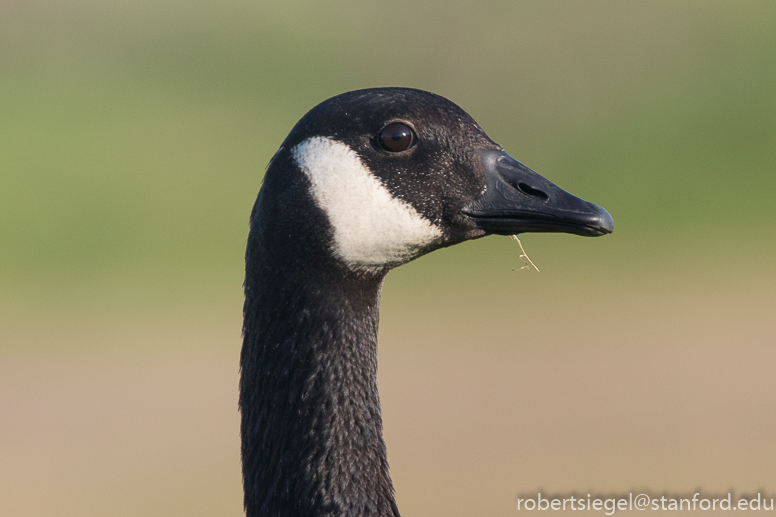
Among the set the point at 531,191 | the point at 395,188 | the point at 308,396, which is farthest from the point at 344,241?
the point at 531,191

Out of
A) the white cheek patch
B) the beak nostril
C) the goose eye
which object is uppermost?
the goose eye

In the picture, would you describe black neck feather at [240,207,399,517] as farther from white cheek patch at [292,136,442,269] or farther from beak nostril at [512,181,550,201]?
beak nostril at [512,181,550,201]

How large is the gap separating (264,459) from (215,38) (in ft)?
74.2

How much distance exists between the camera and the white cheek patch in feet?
10.5

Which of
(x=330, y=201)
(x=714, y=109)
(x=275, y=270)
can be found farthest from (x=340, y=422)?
(x=714, y=109)

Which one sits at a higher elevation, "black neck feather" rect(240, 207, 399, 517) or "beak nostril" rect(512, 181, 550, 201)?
"beak nostril" rect(512, 181, 550, 201)

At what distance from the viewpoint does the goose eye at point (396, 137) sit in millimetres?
3250

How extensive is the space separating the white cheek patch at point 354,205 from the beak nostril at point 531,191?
1.36 feet

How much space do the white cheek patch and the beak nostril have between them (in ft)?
1.36

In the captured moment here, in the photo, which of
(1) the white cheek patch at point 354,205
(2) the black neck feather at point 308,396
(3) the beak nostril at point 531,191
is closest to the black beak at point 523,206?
(3) the beak nostril at point 531,191

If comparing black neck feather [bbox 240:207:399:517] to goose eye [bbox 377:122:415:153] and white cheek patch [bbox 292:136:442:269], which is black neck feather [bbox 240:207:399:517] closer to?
white cheek patch [bbox 292:136:442:269]

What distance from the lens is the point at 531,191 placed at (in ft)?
10.9

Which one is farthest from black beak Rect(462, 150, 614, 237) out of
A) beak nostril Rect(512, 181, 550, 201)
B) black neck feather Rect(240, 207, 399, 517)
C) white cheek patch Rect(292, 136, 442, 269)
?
black neck feather Rect(240, 207, 399, 517)

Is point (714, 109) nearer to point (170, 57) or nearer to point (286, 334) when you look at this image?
point (170, 57)
